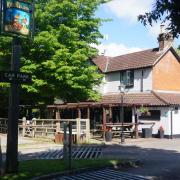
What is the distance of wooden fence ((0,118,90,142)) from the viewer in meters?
28.4

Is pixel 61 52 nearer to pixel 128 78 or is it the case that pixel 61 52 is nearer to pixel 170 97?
pixel 128 78

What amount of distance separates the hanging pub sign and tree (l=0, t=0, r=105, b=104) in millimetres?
20942

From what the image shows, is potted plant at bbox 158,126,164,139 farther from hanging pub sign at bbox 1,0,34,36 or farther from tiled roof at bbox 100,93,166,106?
hanging pub sign at bbox 1,0,34,36

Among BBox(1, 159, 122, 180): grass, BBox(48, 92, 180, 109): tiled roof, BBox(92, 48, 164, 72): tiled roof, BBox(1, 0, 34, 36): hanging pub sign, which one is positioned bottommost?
BBox(1, 159, 122, 180): grass

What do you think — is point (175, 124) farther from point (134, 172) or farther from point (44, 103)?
point (134, 172)

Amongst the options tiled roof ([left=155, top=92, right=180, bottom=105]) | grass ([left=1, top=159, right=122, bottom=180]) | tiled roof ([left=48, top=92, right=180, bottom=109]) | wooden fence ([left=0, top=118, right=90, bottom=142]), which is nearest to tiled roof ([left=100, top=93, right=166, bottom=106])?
tiled roof ([left=48, top=92, right=180, bottom=109])

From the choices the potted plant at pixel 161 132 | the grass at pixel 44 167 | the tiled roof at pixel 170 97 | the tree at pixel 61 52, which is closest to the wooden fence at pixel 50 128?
the tree at pixel 61 52

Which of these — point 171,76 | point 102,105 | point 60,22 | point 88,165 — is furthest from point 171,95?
point 88,165

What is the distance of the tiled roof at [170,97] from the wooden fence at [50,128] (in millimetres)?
8775

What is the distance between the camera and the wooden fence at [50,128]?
28.4 m

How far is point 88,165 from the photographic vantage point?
48.5ft

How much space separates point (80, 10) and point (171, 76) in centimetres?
1033

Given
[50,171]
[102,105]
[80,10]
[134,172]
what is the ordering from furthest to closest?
1. [80,10]
2. [102,105]
3. [134,172]
4. [50,171]

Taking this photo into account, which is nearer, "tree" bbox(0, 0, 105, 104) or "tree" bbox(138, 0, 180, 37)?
"tree" bbox(138, 0, 180, 37)
